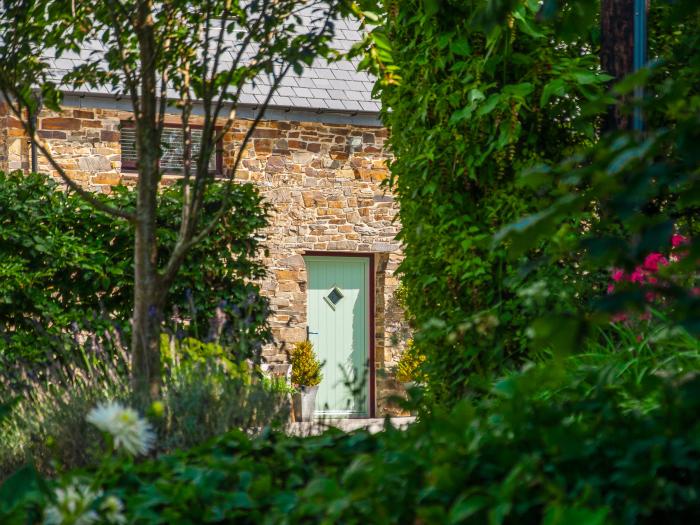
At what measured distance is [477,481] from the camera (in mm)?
2064

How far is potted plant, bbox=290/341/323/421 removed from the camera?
12.4 m

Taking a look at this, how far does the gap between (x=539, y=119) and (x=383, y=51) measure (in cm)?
108

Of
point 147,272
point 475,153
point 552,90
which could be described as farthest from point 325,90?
point 147,272

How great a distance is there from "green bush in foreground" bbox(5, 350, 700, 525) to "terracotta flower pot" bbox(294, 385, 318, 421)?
9.88 metres

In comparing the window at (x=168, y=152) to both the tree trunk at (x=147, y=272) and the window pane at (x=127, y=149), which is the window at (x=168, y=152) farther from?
the tree trunk at (x=147, y=272)

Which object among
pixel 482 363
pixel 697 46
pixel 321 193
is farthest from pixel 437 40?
pixel 321 193

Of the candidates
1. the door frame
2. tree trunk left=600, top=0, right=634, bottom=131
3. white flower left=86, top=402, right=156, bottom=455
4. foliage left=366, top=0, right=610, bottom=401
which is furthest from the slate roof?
white flower left=86, top=402, right=156, bottom=455

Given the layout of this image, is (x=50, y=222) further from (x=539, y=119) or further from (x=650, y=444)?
(x=650, y=444)

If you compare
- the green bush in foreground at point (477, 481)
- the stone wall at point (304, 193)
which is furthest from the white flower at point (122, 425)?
the stone wall at point (304, 193)

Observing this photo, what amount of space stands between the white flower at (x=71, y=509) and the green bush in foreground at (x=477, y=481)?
0.02 metres

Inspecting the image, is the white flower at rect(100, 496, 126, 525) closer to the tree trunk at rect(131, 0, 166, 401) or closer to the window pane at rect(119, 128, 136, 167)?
the tree trunk at rect(131, 0, 166, 401)

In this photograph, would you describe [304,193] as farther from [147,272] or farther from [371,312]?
[147,272]

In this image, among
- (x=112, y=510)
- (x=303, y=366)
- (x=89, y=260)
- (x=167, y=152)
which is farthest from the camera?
(x=303, y=366)

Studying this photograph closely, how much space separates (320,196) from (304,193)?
0.22 meters
